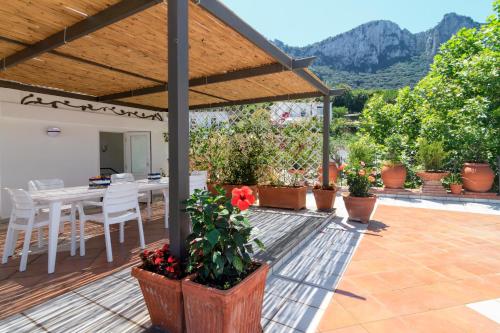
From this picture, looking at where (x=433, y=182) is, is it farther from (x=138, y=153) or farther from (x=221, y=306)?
(x=138, y=153)

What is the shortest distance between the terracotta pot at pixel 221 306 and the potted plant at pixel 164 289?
9 centimetres

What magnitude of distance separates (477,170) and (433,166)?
2.54ft

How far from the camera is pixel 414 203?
5641 mm

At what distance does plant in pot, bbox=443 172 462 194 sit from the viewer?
5930 millimetres

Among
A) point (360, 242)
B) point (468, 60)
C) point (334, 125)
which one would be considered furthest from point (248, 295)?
point (334, 125)

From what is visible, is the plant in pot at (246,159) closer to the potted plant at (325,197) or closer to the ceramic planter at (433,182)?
the potted plant at (325,197)

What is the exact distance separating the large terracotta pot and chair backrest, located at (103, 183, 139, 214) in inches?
259

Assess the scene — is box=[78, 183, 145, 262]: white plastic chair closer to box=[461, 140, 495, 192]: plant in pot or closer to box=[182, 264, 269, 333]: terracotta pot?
box=[182, 264, 269, 333]: terracotta pot

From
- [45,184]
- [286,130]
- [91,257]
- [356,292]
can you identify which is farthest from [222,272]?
[286,130]

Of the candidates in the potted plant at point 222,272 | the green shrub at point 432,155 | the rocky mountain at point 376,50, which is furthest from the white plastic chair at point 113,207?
the rocky mountain at point 376,50

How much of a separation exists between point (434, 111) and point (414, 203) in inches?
111

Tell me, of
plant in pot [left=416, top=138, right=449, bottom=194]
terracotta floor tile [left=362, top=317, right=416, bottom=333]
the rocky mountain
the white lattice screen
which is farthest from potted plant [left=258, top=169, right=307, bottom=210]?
the rocky mountain

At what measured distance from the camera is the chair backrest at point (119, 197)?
2.87 meters

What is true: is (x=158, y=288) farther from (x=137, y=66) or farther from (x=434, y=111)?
(x=434, y=111)
